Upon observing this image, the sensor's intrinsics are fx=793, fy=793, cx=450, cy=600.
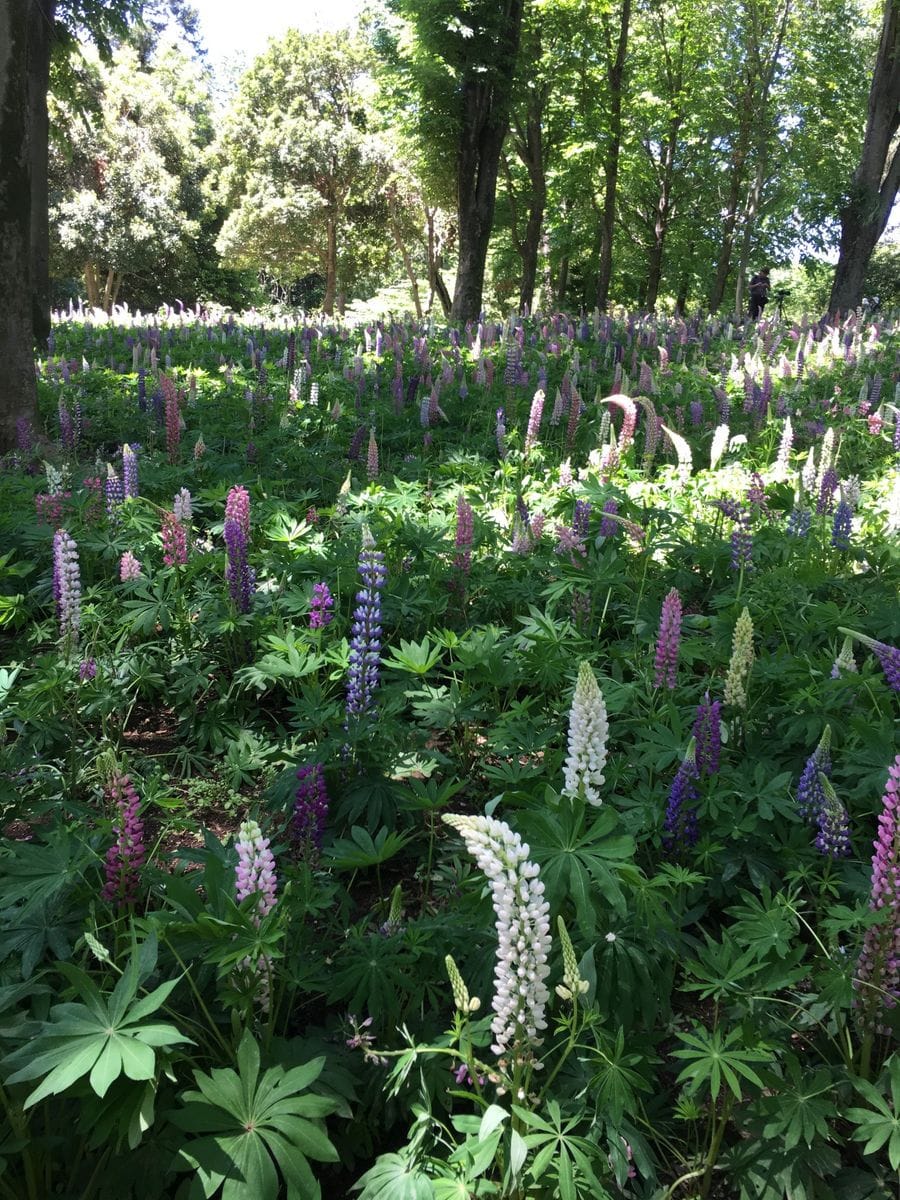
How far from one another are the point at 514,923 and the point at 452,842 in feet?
4.28

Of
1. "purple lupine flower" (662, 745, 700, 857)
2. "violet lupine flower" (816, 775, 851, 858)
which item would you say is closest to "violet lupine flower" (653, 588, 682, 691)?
"purple lupine flower" (662, 745, 700, 857)

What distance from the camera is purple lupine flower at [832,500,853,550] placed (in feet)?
13.7

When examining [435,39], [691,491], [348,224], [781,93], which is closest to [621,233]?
[781,93]

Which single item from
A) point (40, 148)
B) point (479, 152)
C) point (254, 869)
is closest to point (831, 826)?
→ point (254, 869)

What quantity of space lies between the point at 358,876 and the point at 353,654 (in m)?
0.76

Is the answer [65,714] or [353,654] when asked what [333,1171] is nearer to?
[353,654]

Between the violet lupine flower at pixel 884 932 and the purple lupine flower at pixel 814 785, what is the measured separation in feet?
1.61

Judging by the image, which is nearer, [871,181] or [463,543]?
[463,543]

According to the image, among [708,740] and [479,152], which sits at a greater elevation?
[479,152]

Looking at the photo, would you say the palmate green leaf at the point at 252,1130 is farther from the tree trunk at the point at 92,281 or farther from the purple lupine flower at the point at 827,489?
the tree trunk at the point at 92,281

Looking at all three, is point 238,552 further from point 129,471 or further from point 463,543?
point 129,471

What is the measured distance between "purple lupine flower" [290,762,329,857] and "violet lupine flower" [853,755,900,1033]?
147cm

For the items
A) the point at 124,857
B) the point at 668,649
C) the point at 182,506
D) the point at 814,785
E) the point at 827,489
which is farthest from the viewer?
the point at 827,489

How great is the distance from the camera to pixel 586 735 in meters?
1.95
